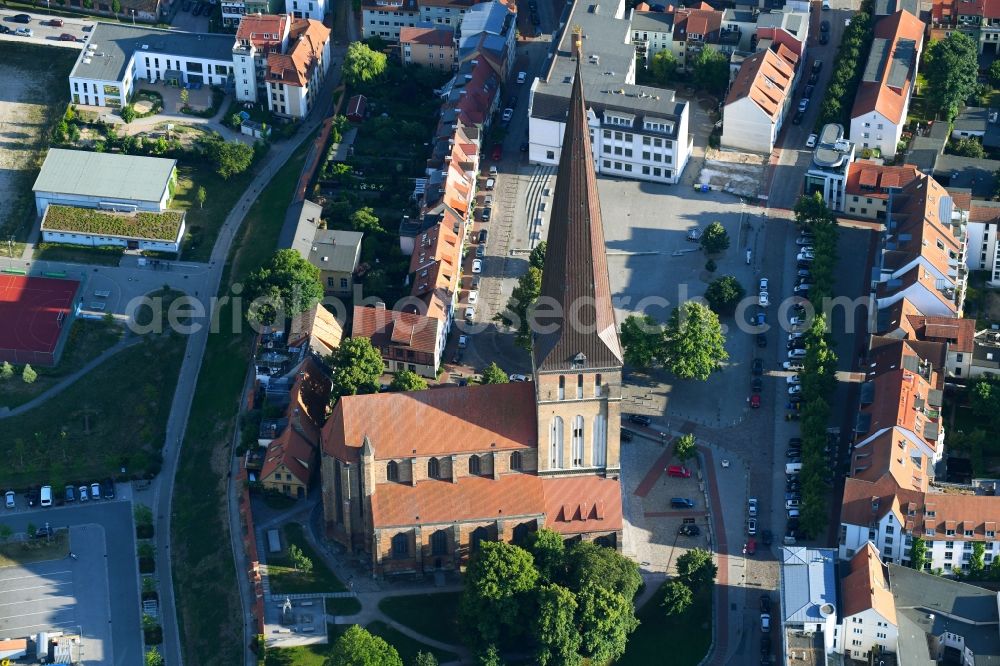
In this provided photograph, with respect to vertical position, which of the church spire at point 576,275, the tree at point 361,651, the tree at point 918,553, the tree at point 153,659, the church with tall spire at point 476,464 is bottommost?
the tree at point 153,659

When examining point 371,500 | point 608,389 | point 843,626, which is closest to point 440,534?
point 371,500

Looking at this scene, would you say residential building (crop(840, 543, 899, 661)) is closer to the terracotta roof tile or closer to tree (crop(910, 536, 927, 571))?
tree (crop(910, 536, 927, 571))

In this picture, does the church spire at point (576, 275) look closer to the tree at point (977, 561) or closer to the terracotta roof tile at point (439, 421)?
the terracotta roof tile at point (439, 421)

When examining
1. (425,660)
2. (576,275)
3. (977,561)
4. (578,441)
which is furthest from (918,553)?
(425,660)

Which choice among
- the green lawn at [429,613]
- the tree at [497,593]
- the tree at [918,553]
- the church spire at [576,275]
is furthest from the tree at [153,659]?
the tree at [918,553]

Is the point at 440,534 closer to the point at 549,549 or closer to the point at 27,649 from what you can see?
the point at 549,549

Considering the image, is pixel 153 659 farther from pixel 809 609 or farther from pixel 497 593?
pixel 809 609

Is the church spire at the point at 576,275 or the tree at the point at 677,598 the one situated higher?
the church spire at the point at 576,275
